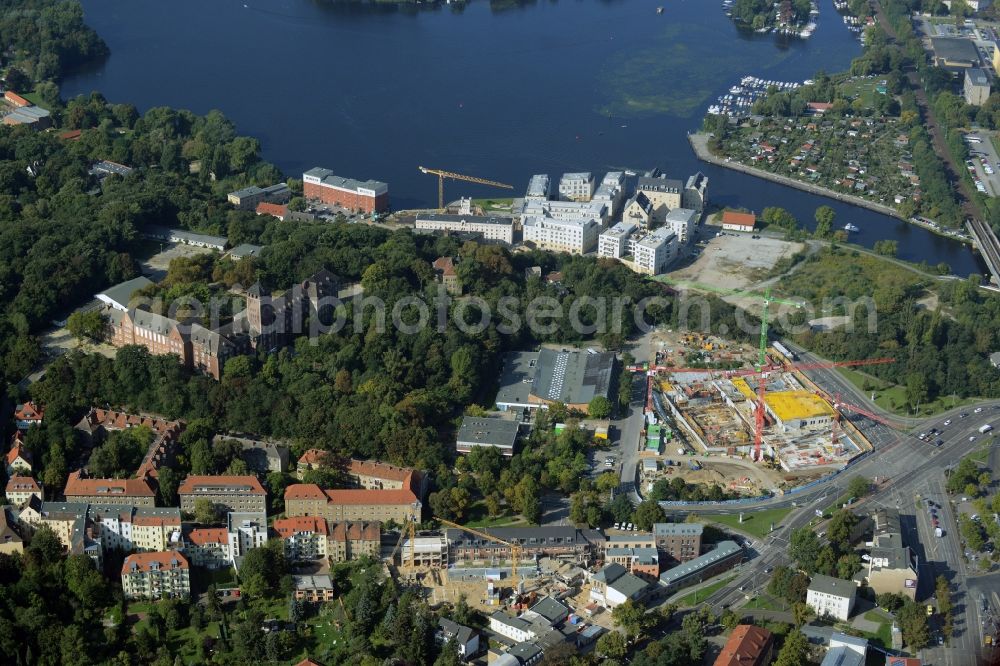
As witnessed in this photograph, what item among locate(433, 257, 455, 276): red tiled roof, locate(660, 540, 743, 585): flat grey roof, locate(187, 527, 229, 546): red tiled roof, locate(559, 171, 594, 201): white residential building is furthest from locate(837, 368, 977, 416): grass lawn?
locate(187, 527, 229, 546): red tiled roof

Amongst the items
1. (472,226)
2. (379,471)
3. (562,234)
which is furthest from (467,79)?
(379,471)

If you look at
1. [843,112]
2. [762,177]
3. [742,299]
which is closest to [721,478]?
[742,299]

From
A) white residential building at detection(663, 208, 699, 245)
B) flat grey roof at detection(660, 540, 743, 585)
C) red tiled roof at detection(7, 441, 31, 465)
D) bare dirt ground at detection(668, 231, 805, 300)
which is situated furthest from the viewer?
white residential building at detection(663, 208, 699, 245)

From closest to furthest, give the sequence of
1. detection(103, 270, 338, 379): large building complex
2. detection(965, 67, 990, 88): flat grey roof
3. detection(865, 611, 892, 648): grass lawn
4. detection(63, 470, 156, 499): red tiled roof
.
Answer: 1. detection(865, 611, 892, 648): grass lawn
2. detection(63, 470, 156, 499): red tiled roof
3. detection(103, 270, 338, 379): large building complex
4. detection(965, 67, 990, 88): flat grey roof

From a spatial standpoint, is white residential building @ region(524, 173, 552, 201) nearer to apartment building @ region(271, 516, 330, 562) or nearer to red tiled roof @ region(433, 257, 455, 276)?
red tiled roof @ region(433, 257, 455, 276)

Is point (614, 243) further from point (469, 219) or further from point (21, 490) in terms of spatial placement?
point (21, 490)

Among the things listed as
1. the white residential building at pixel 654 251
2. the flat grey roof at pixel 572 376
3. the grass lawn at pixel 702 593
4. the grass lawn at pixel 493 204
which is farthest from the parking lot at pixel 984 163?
the grass lawn at pixel 702 593
